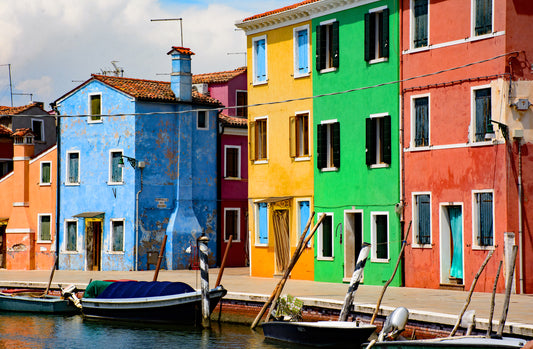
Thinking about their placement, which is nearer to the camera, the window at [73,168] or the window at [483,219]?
the window at [483,219]

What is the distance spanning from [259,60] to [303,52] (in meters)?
2.59

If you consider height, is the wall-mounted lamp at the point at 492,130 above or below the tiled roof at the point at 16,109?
below

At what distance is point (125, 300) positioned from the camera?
2822 centimetres

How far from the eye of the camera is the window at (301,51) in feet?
111

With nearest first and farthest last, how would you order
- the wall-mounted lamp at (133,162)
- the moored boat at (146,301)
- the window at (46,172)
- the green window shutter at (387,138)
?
the moored boat at (146,301) < the green window shutter at (387,138) < the wall-mounted lamp at (133,162) < the window at (46,172)

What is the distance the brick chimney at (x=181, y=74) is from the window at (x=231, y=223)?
5.30 m

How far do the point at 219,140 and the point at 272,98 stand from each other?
27.5 ft

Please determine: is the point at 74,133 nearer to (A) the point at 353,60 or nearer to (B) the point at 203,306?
(A) the point at 353,60

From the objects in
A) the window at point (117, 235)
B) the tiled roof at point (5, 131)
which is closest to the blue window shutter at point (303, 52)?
the window at point (117, 235)

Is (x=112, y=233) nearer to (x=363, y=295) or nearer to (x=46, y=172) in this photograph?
(x=46, y=172)

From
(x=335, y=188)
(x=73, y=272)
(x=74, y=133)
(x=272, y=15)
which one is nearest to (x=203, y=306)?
(x=335, y=188)

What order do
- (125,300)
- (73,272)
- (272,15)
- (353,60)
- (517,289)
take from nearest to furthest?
1. (517,289)
2. (125,300)
3. (353,60)
4. (272,15)
5. (73,272)

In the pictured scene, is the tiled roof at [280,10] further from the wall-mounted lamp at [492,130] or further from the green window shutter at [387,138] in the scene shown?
the wall-mounted lamp at [492,130]

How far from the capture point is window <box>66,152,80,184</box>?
143ft
